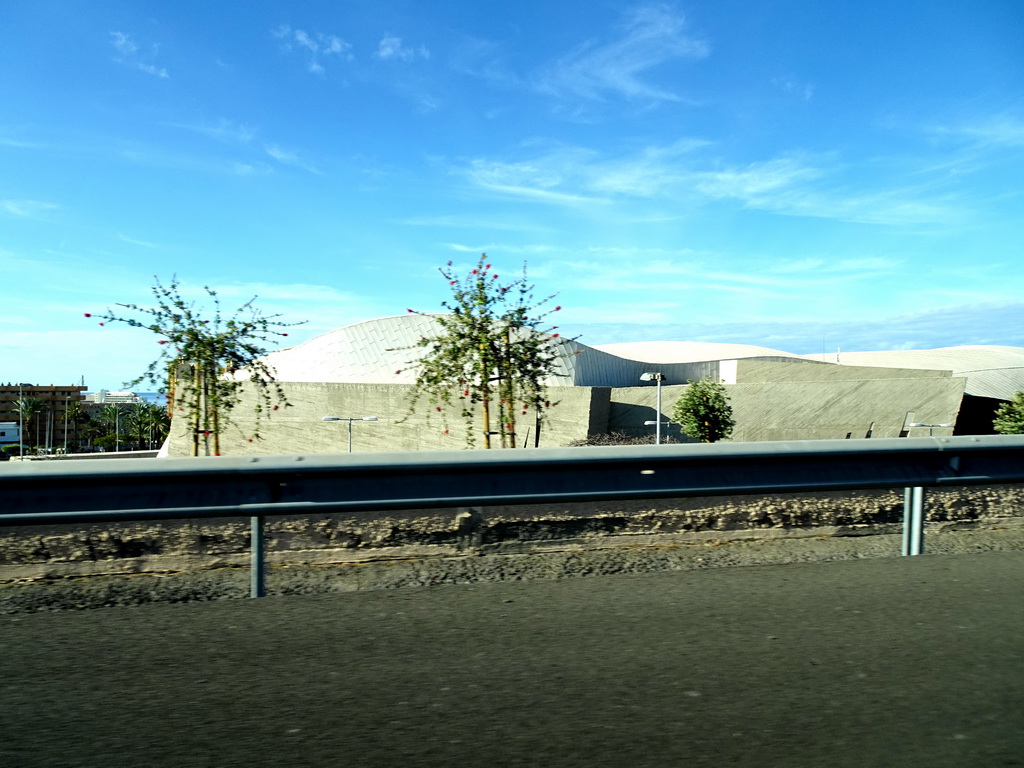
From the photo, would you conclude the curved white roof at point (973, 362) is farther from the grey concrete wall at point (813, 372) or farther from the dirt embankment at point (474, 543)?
the dirt embankment at point (474, 543)

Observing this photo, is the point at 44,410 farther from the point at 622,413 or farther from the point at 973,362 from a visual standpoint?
the point at 973,362

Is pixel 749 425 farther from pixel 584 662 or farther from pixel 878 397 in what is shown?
pixel 584 662

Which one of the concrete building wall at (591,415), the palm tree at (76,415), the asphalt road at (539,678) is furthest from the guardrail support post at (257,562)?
the palm tree at (76,415)

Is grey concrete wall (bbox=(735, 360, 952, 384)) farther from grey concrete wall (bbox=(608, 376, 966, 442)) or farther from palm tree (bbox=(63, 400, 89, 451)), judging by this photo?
palm tree (bbox=(63, 400, 89, 451))

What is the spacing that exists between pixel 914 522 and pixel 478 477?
278cm

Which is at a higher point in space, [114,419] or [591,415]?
[591,415]

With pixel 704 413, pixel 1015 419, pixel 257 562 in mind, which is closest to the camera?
pixel 257 562

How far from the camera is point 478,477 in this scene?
15.9ft

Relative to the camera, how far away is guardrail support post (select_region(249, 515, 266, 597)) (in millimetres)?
4500

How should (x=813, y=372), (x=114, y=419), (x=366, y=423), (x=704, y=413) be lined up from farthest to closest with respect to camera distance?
(x=114, y=419) → (x=813, y=372) → (x=704, y=413) → (x=366, y=423)

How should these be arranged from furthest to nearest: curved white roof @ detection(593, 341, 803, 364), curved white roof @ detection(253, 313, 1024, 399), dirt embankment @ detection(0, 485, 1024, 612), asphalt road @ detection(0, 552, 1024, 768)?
curved white roof @ detection(593, 341, 803, 364) < curved white roof @ detection(253, 313, 1024, 399) < dirt embankment @ detection(0, 485, 1024, 612) < asphalt road @ detection(0, 552, 1024, 768)

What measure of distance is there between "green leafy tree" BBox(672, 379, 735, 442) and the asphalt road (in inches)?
1497

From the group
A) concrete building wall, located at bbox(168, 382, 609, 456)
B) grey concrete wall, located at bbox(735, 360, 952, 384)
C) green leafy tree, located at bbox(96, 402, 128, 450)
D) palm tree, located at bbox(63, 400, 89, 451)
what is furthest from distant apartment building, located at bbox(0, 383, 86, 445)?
grey concrete wall, located at bbox(735, 360, 952, 384)

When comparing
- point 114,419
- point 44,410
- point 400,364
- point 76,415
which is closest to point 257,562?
point 400,364
